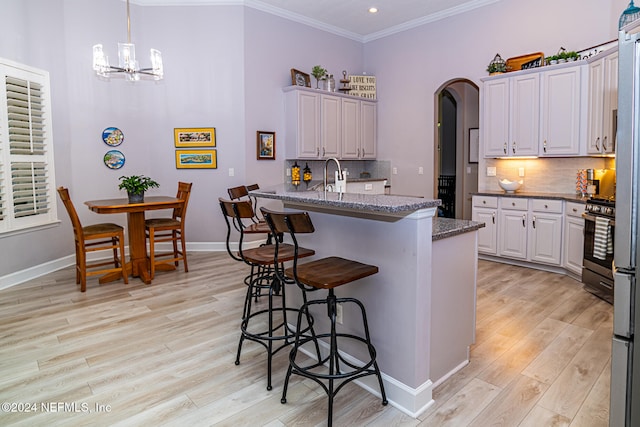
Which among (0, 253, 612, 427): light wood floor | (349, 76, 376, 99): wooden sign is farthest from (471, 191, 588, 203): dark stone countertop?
(349, 76, 376, 99): wooden sign

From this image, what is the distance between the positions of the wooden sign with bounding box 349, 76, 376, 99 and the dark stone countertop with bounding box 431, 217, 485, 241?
16.4 feet

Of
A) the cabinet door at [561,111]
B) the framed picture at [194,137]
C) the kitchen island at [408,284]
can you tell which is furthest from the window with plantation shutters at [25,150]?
the cabinet door at [561,111]

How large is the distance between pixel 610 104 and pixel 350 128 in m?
3.73

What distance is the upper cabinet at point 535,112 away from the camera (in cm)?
457

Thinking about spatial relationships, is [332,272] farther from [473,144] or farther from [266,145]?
[473,144]

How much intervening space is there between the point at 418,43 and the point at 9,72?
218 inches

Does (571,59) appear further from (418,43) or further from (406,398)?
(406,398)

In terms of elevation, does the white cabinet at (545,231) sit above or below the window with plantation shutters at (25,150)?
below

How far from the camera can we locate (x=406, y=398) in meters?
2.14

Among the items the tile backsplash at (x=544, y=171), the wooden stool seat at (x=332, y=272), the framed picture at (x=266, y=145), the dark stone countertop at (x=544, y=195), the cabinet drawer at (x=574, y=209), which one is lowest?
the wooden stool seat at (x=332, y=272)

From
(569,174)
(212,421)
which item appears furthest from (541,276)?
(212,421)

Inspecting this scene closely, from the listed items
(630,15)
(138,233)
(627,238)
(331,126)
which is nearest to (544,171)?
(630,15)

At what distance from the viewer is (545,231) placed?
4.68 metres

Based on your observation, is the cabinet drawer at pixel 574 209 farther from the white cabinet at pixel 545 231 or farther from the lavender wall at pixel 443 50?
the lavender wall at pixel 443 50
